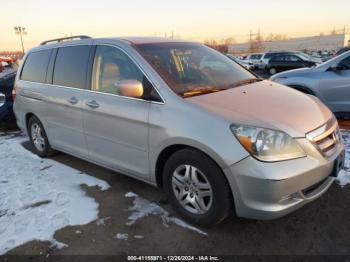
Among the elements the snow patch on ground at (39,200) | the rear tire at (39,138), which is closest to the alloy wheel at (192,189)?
the snow patch on ground at (39,200)

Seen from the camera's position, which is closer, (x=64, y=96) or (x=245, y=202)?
(x=245, y=202)

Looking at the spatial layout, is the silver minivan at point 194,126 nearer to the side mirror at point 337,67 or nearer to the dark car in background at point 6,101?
the side mirror at point 337,67

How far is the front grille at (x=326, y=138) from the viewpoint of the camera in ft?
9.14

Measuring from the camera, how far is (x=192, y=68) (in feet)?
12.1

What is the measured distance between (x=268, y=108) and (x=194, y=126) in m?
0.70

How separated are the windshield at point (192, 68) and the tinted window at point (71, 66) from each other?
88 cm

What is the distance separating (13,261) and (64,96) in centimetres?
216

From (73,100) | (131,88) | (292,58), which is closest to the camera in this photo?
(131,88)

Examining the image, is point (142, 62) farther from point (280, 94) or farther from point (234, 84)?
point (280, 94)

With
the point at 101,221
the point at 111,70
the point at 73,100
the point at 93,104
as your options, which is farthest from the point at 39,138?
the point at 101,221

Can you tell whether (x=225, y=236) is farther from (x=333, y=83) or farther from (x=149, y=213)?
(x=333, y=83)

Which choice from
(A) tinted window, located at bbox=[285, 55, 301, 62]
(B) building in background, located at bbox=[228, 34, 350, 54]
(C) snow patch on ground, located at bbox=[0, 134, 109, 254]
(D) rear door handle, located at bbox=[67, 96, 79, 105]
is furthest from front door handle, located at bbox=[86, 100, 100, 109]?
(B) building in background, located at bbox=[228, 34, 350, 54]

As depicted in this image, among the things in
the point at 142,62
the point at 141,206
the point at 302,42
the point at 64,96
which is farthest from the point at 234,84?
the point at 302,42

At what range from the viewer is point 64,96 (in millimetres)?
4312
